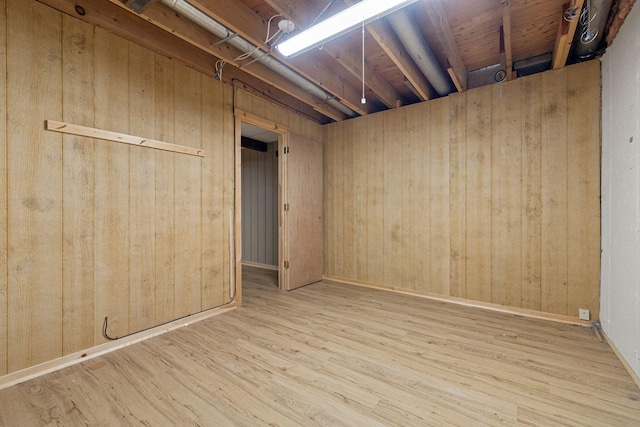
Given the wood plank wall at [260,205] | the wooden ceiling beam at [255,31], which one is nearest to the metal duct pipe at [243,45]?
the wooden ceiling beam at [255,31]

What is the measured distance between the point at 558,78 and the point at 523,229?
1.63 meters

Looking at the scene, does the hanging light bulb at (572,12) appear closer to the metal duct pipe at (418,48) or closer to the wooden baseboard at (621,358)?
the metal duct pipe at (418,48)

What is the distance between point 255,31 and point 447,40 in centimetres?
176

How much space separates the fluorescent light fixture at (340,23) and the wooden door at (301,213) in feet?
→ 6.12

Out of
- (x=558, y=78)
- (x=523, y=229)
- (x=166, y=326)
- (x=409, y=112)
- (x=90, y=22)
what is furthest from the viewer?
(x=409, y=112)

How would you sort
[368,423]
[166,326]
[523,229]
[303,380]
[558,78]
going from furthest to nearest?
[523,229] → [558,78] → [166,326] → [303,380] → [368,423]

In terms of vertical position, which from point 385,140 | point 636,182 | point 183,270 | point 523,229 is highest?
point 385,140

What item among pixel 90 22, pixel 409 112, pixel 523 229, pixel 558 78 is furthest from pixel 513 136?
pixel 90 22

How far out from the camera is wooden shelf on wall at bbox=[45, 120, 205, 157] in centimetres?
199

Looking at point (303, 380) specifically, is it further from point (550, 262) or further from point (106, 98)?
point (550, 262)

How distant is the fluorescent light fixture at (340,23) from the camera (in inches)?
65.9

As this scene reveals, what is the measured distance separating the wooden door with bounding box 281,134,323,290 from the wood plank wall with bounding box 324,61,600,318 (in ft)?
1.32

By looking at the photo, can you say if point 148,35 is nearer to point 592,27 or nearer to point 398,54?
point 398,54

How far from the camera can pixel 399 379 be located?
1.85m
